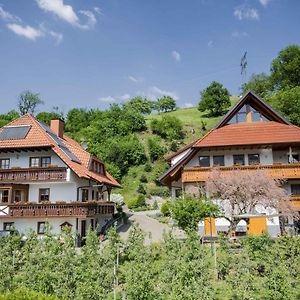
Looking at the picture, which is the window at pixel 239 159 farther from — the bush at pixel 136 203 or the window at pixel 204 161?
the bush at pixel 136 203

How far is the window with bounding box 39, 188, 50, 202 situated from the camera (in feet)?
94.3

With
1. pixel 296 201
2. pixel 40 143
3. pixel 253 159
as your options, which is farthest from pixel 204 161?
pixel 40 143

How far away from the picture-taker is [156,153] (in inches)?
2285

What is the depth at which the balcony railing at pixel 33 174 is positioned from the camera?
90.4 feet

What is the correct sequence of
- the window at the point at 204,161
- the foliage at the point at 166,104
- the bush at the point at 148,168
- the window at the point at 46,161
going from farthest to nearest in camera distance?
the foliage at the point at 166,104 → the bush at the point at 148,168 → the window at the point at 46,161 → the window at the point at 204,161

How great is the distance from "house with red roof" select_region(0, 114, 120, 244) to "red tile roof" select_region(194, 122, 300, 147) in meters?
9.75

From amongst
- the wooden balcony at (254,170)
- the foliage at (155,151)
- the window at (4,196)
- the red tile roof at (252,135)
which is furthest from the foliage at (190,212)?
the foliage at (155,151)

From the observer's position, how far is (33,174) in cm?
2788

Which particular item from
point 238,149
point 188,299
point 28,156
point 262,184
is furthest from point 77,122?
point 188,299

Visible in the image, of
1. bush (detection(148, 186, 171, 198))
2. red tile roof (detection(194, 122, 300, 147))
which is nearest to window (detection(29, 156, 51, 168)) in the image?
red tile roof (detection(194, 122, 300, 147))

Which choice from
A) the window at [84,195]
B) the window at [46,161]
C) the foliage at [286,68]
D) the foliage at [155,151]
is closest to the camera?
the window at [46,161]

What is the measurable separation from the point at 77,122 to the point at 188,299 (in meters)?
65.5

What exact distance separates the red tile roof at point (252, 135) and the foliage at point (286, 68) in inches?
1829

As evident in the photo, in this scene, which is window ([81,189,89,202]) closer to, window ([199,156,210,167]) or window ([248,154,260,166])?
window ([199,156,210,167])
